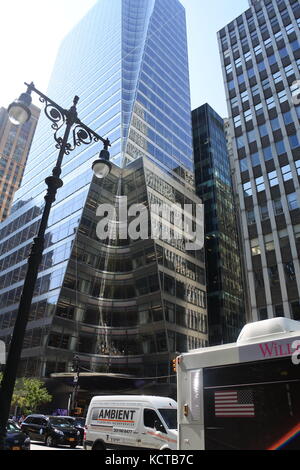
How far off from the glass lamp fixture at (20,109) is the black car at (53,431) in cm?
1686

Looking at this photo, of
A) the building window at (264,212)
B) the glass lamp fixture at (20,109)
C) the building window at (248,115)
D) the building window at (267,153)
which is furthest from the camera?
the building window at (248,115)

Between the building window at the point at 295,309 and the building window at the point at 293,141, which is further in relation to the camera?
the building window at the point at 293,141

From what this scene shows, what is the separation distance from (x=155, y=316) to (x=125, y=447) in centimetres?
3239

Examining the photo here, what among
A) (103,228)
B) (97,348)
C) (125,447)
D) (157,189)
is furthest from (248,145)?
(125,447)

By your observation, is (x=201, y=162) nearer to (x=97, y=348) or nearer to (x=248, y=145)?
(x=248, y=145)

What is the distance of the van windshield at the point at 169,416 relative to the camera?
11492mm

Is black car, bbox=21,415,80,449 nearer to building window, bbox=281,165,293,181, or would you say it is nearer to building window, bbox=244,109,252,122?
building window, bbox=281,165,293,181

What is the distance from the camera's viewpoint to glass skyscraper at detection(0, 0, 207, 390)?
43.7m

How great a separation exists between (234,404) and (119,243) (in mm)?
44965

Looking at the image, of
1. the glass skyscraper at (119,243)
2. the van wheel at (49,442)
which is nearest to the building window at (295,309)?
the glass skyscraper at (119,243)

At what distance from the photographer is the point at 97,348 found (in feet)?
145

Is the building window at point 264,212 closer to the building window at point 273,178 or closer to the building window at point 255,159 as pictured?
the building window at point 273,178

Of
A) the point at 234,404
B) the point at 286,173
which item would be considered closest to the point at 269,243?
the point at 286,173

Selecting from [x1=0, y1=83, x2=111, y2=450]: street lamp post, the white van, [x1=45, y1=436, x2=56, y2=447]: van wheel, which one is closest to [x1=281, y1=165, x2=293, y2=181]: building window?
the white van
